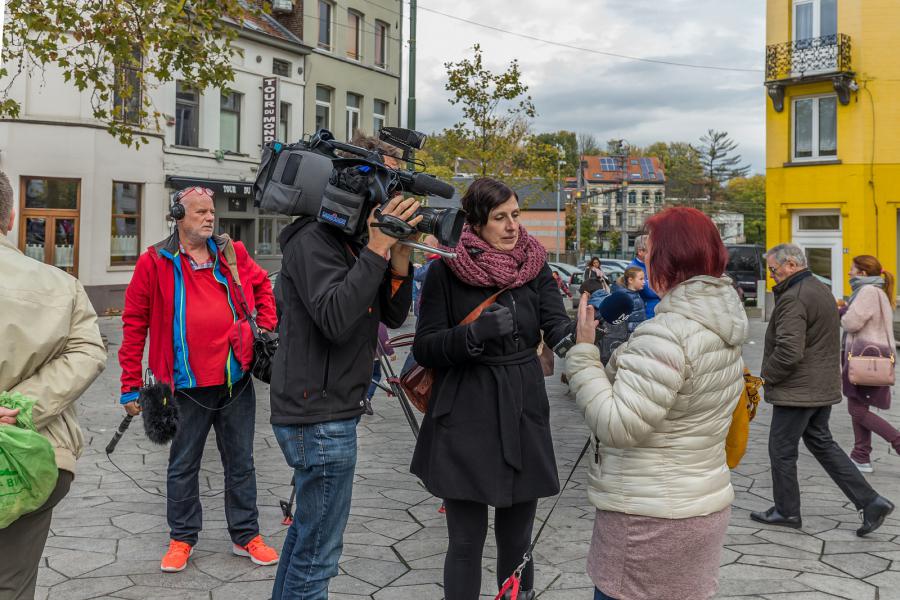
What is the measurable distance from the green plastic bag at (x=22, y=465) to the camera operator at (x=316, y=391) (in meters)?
0.81

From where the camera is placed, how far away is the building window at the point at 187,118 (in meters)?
24.5

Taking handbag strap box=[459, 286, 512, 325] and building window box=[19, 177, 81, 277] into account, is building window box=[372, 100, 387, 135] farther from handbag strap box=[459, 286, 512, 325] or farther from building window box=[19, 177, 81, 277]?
handbag strap box=[459, 286, 512, 325]

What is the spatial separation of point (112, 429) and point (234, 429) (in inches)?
169

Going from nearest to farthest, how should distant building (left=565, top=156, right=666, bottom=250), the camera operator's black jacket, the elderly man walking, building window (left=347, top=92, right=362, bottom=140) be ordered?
the camera operator's black jacket → the elderly man walking → building window (left=347, top=92, right=362, bottom=140) → distant building (left=565, top=156, right=666, bottom=250)

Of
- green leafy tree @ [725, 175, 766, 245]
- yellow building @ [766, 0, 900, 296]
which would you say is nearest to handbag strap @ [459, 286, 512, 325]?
yellow building @ [766, 0, 900, 296]

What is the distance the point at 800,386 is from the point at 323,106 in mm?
27651

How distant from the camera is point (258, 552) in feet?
14.9

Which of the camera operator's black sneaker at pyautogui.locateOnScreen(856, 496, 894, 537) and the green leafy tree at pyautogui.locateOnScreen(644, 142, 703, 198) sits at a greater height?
the green leafy tree at pyautogui.locateOnScreen(644, 142, 703, 198)

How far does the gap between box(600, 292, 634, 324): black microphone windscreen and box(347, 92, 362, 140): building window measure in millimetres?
30068

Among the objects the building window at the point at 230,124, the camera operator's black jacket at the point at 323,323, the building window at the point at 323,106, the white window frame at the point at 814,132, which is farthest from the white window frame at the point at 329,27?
the camera operator's black jacket at the point at 323,323

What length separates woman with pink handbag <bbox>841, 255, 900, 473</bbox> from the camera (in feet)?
21.6


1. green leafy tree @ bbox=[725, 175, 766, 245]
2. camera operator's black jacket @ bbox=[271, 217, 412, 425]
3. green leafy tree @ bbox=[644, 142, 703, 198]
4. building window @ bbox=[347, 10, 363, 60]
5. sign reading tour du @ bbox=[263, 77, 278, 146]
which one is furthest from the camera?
green leafy tree @ bbox=[725, 175, 766, 245]

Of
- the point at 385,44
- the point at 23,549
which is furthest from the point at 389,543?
the point at 385,44

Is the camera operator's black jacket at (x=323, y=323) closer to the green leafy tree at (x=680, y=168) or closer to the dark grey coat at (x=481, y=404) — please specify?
the dark grey coat at (x=481, y=404)
